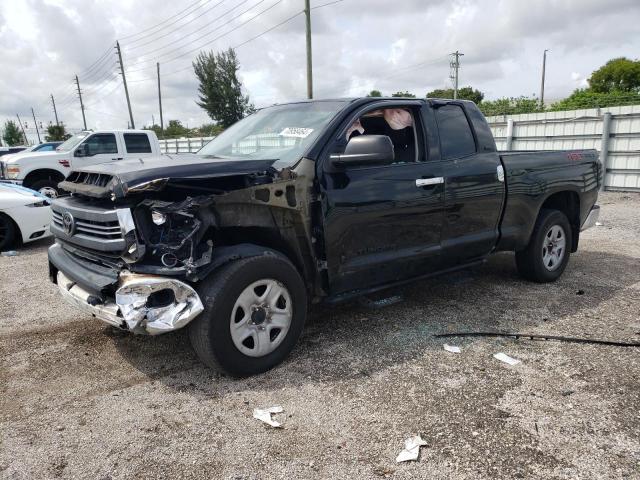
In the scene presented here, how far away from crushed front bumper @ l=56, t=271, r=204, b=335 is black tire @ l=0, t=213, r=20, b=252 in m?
5.58

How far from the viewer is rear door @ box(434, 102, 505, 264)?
4320mm

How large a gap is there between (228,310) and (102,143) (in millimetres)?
10026

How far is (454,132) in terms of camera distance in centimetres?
448

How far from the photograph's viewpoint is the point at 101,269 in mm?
3221

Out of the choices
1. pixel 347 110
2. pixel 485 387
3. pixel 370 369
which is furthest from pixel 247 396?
pixel 347 110

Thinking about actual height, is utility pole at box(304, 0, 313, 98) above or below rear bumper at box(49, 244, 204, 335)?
above

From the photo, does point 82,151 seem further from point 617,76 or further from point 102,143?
point 617,76

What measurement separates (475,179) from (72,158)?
388 inches

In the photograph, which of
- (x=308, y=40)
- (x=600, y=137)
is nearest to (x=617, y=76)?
(x=308, y=40)

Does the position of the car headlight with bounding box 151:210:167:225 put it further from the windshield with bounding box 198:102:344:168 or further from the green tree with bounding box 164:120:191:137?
the green tree with bounding box 164:120:191:137

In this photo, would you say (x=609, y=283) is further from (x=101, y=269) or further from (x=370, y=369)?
(x=101, y=269)

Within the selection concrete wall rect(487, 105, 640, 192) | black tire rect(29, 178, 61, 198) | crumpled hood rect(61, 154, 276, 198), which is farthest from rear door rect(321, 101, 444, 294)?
concrete wall rect(487, 105, 640, 192)

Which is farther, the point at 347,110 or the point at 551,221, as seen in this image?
the point at 551,221

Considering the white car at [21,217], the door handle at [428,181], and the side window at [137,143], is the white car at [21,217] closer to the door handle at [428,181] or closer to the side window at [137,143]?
the side window at [137,143]
